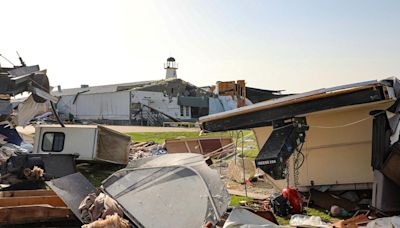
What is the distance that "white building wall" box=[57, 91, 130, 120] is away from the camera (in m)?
45.8

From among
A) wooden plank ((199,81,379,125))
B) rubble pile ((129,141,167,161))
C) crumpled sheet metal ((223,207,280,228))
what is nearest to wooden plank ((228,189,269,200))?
wooden plank ((199,81,379,125))

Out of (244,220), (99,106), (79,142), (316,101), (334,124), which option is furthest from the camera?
(99,106)

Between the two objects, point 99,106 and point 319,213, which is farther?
point 99,106

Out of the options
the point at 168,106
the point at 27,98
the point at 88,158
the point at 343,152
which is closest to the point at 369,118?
the point at 343,152

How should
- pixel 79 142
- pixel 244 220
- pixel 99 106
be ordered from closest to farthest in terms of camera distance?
pixel 244 220
pixel 79 142
pixel 99 106

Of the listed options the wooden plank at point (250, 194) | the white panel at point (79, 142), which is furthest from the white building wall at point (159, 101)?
the wooden plank at point (250, 194)

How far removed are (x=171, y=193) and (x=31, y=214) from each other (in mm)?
2087

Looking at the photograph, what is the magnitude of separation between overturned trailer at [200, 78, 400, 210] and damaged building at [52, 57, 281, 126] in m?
37.1

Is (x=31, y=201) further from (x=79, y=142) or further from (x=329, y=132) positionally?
(x=329, y=132)

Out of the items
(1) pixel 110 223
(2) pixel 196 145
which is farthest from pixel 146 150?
(1) pixel 110 223

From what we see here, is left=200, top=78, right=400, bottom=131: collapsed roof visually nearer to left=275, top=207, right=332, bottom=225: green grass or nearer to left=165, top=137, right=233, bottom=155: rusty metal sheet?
left=275, top=207, right=332, bottom=225: green grass

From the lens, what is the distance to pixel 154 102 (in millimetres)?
46875

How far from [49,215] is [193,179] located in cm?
220

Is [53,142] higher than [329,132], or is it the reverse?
[329,132]
